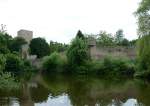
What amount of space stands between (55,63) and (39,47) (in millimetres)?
17088

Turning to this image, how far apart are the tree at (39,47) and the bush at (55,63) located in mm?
13279

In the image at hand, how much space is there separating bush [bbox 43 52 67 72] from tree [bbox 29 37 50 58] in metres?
13.3

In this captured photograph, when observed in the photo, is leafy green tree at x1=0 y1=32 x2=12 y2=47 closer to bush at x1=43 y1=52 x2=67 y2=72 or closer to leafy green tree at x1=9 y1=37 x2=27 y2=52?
leafy green tree at x1=9 y1=37 x2=27 y2=52

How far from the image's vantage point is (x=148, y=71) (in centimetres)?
5416

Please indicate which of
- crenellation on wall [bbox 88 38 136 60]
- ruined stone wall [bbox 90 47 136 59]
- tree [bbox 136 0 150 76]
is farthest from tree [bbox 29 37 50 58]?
tree [bbox 136 0 150 76]

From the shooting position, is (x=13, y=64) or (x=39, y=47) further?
(x=39, y=47)

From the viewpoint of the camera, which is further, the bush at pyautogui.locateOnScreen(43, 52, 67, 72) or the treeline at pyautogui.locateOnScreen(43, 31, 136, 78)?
the bush at pyautogui.locateOnScreen(43, 52, 67, 72)

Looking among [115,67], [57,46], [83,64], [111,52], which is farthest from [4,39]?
[57,46]

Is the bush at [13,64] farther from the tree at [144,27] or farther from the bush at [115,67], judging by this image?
the tree at [144,27]

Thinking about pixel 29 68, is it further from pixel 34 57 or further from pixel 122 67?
pixel 122 67

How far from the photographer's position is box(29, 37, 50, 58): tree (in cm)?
9728

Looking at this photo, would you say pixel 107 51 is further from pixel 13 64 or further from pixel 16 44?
pixel 16 44

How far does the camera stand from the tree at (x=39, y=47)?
3830 inches

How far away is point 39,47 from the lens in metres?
97.6
